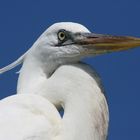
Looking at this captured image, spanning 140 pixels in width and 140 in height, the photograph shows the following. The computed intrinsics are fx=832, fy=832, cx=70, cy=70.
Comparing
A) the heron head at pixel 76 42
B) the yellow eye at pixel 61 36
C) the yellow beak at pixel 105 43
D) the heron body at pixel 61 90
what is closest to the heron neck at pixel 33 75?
the heron body at pixel 61 90

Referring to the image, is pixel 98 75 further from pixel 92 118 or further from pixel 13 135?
pixel 13 135

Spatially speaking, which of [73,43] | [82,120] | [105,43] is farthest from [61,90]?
[105,43]

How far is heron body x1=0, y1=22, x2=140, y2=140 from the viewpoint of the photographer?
830cm

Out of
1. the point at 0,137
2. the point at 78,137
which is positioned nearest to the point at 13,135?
the point at 0,137

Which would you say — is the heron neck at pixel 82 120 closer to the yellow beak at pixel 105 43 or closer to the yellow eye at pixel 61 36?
the yellow beak at pixel 105 43

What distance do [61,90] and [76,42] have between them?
1.94 feet

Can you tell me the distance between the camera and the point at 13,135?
8.05 meters

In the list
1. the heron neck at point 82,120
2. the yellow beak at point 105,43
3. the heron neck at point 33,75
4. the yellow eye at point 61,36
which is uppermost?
the yellow eye at point 61,36

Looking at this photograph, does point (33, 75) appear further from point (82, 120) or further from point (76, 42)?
point (82, 120)

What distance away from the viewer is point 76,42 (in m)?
8.95

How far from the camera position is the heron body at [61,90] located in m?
8.30

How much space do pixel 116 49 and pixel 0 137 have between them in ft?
5.54

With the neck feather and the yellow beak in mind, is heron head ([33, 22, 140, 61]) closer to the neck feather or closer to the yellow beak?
the yellow beak

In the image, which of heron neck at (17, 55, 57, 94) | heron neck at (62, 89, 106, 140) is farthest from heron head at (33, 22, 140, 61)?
heron neck at (62, 89, 106, 140)
